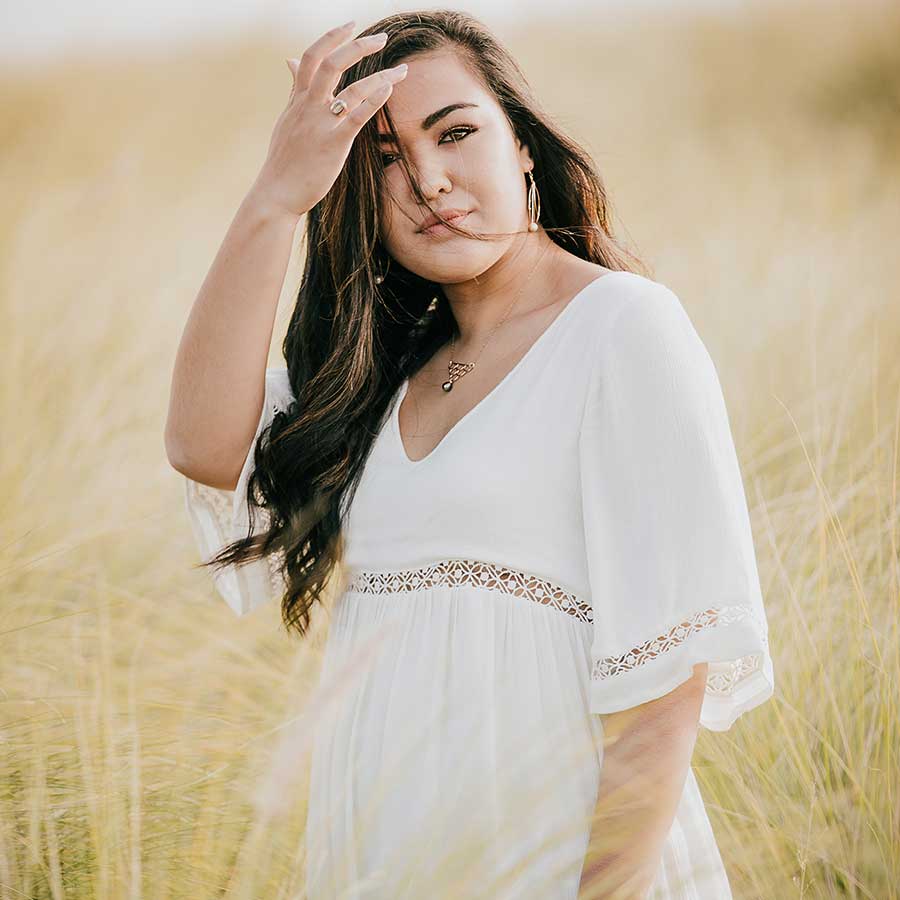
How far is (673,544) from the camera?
115 centimetres

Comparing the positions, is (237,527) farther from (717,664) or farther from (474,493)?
(717,664)

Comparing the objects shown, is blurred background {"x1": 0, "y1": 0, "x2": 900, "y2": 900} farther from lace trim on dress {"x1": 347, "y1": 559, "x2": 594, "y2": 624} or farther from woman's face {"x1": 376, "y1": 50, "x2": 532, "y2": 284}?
woman's face {"x1": 376, "y1": 50, "x2": 532, "y2": 284}

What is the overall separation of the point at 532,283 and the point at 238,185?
277 cm

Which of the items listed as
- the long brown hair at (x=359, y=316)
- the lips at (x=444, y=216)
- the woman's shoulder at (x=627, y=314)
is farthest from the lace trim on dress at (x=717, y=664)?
the lips at (x=444, y=216)

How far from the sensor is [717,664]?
1.19 metres

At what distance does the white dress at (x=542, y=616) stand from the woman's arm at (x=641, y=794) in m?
0.03

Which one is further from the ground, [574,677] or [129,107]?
[129,107]

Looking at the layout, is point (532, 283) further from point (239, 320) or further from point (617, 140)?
point (617, 140)

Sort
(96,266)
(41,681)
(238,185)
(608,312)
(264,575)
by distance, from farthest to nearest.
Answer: (238,185), (96,266), (41,681), (264,575), (608,312)

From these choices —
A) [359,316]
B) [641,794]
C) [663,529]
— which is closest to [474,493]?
[663,529]

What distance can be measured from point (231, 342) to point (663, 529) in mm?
624

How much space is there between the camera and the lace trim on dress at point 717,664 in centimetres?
112

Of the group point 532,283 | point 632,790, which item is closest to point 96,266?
point 532,283

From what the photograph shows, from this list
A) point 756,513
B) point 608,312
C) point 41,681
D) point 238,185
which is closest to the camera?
point 608,312
